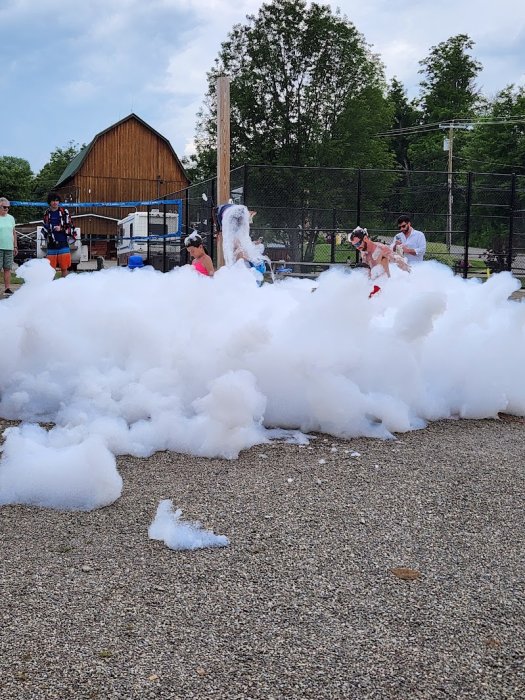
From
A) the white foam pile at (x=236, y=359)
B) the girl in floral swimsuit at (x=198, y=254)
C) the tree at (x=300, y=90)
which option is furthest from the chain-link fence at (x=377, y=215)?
the tree at (x=300, y=90)

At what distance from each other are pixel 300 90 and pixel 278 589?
36168 millimetres

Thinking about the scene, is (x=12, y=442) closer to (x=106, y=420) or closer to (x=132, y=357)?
(x=106, y=420)

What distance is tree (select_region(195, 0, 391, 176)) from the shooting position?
3609 cm

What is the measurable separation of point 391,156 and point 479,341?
119 feet

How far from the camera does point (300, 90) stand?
36438 mm

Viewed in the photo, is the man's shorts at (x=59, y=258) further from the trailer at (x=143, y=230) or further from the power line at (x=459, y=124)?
the power line at (x=459, y=124)

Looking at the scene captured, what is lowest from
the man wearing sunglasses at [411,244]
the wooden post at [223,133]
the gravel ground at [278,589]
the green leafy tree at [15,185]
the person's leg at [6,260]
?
the gravel ground at [278,589]

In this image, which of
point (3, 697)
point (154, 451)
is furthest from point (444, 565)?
point (154, 451)

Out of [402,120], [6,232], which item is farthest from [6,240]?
[402,120]

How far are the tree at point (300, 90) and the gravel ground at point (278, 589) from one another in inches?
1303

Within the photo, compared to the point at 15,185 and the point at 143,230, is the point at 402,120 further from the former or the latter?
the point at 143,230

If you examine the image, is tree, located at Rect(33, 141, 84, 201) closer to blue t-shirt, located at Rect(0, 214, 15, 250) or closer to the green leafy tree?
the green leafy tree

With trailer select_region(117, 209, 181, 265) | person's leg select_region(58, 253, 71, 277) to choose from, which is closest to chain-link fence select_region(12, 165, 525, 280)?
trailer select_region(117, 209, 181, 265)

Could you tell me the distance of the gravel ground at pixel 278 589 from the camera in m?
2.35
